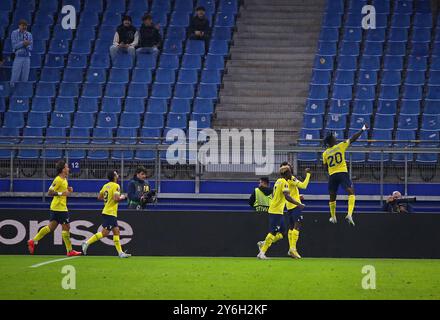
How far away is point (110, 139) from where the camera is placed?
26391 millimetres

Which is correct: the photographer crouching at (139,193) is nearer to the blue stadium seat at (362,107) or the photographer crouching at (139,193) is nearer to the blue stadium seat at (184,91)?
the blue stadium seat at (184,91)

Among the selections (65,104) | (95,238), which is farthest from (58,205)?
(65,104)

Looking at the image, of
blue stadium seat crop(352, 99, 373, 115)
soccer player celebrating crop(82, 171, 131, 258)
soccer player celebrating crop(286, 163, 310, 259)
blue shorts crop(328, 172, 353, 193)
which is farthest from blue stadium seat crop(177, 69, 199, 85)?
blue shorts crop(328, 172, 353, 193)

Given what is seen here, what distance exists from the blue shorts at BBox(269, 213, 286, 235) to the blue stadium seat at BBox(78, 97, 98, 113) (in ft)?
28.1

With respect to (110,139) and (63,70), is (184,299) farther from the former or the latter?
(63,70)

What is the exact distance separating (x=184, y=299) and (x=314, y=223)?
1003 centimetres

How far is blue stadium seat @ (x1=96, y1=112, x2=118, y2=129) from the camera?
29.1 m

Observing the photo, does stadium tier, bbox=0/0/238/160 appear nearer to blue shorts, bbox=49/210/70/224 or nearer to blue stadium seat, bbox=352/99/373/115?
blue shorts, bbox=49/210/70/224

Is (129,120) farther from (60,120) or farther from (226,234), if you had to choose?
(226,234)

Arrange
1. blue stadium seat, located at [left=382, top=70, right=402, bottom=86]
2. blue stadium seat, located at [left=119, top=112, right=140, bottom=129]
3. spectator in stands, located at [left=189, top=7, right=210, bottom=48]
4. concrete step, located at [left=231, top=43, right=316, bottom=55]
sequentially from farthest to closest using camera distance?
concrete step, located at [left=231, top=43, right=316, bottom=55] < spectator in stands, located at [left=189, top=7, right=210, bottom=48] < blue stadium seat, located at [left=382, top=70, right=402, bottom=86] < blue stadium seat, located at [left=119, top=112, right=140, bottom=129]

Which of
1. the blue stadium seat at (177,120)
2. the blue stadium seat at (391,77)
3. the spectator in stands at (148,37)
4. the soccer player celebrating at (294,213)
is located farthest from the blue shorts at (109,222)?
the blue stadium seat at (391,77)

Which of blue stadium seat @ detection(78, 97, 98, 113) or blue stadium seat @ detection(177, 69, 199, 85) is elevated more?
blue stadium seat @ detection(177, 69, 199, 85)

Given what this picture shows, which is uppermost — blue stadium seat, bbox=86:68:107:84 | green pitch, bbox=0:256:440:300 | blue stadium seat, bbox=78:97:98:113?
blue stadium seat, bbox=86:68:107:84
